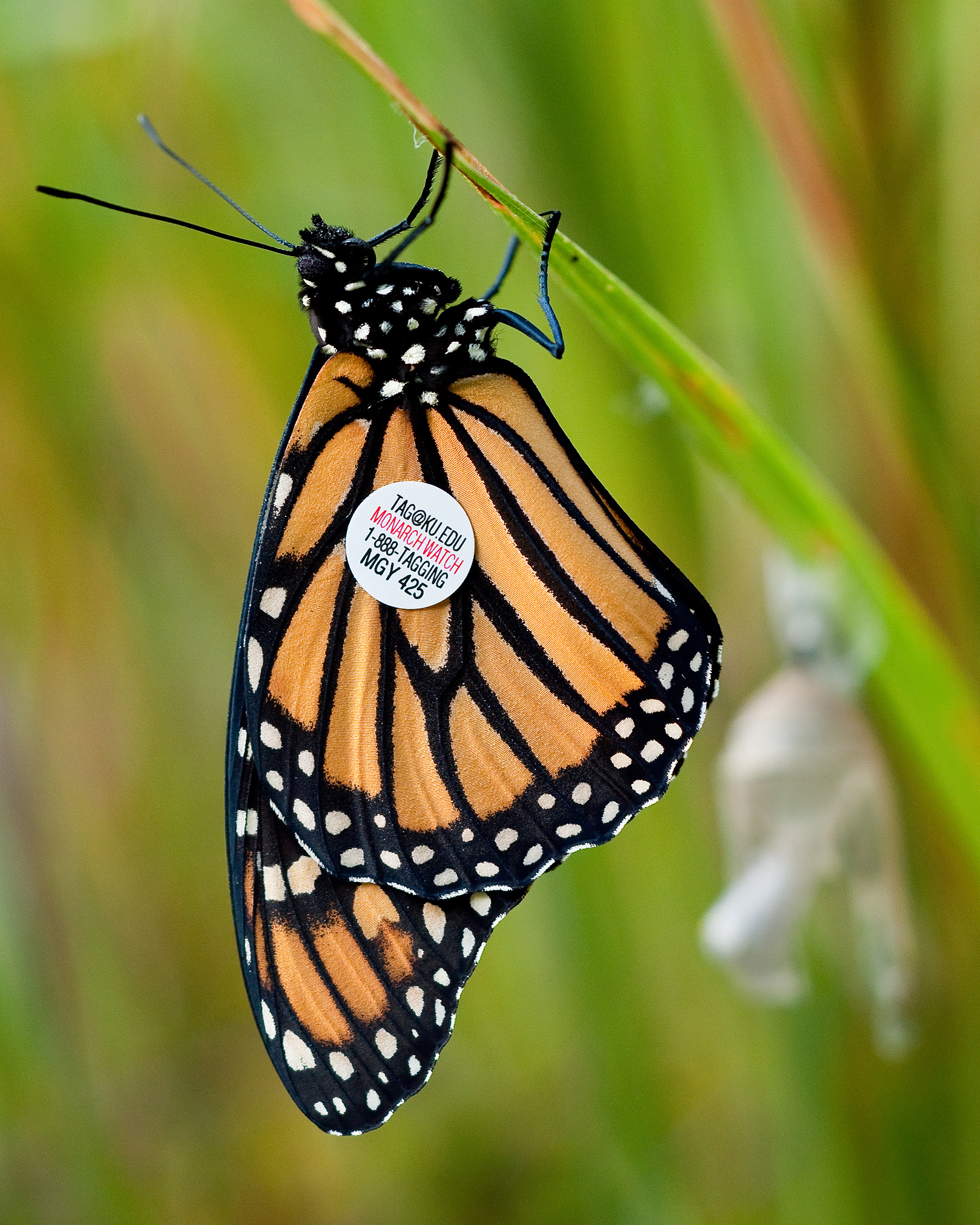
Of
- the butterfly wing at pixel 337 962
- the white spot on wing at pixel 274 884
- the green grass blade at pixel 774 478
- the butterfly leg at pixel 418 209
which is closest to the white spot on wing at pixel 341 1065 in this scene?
the butterfly wing at pixel 337 962

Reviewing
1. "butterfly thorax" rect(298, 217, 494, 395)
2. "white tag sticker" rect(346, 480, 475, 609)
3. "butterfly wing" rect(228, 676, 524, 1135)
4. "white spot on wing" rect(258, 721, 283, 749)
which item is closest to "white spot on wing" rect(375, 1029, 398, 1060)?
"butterfly wing" rect(228, 676, 524, 1135)

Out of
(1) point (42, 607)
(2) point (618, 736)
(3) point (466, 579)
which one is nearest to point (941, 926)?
(2) point (618, 736)

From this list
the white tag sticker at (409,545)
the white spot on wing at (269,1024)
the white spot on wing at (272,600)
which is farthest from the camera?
the white spot on wing at (269,1024)

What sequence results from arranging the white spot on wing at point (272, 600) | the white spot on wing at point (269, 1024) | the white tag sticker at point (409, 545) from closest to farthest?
the white tag sticker at point (409, 545)
the white spot on wing at point (272, 600)
the white spot on wing at point (269, 1024)

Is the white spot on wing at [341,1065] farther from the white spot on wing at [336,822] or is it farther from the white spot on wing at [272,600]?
the white spot on wing at [272,600]

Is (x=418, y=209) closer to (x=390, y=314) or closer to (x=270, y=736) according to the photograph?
(x=390, y=314)

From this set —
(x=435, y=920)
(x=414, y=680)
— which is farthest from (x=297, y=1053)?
(x=414, y=680)

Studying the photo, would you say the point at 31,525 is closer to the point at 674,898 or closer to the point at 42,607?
the point at 42,607

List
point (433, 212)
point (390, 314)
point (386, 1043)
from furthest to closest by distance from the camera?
point (386, 1043) < point (390, 314) < point (433, 212)
